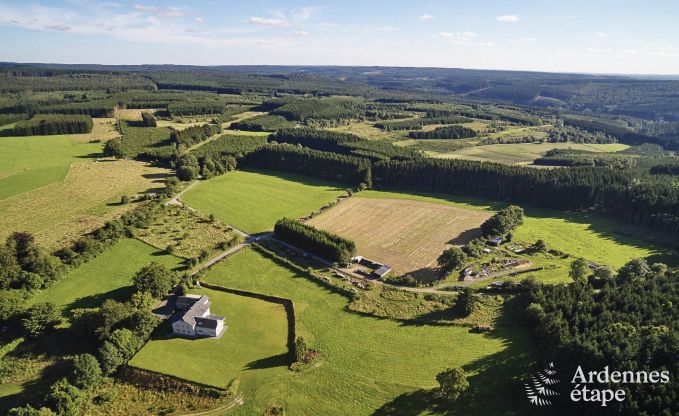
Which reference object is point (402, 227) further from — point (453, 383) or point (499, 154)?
point (499, 154)

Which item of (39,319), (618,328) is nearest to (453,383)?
(618,328)

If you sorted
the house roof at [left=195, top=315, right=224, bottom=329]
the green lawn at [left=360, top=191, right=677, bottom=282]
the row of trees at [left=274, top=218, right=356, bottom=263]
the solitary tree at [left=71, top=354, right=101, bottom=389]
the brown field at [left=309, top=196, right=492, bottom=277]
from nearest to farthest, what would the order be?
the solitary tree at [left=71, top=354, right=101, bottom=389]
the house roof at [left=195, top=315, right=224, bottom=329]
the row of trees at [left=274, top=218, right=356, bottom=263]
the green lawn at [left=360, top=191, right=677, bottom=282]
the brown field at [left=309, top=196, right=492, bottom=277]

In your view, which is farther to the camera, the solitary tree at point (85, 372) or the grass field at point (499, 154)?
the grass field at point (499, 154)

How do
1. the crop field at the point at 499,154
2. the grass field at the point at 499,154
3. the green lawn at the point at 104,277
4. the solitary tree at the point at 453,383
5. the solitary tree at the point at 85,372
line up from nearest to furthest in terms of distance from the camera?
the solitary tree at the point at 453,383 < the solitary tree at the point at 85,372 < the green lawn at the point at 104,277 < the crop field at the point at 499,154 < the grass field at the point at 499,154

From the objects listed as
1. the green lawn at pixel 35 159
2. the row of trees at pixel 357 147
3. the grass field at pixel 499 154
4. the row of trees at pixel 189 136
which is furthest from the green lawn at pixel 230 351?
the grass field at pixel 499 154

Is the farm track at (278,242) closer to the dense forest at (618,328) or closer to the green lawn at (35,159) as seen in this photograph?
the dense forest at (618,328)

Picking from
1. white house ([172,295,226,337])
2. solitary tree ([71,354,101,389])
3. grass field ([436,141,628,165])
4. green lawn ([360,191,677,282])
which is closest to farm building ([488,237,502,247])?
green lawn ([360,191,677,282])

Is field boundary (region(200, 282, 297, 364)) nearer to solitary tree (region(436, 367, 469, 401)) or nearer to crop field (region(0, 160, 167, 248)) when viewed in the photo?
solitary tree (region(436, 367, 469, 401))
